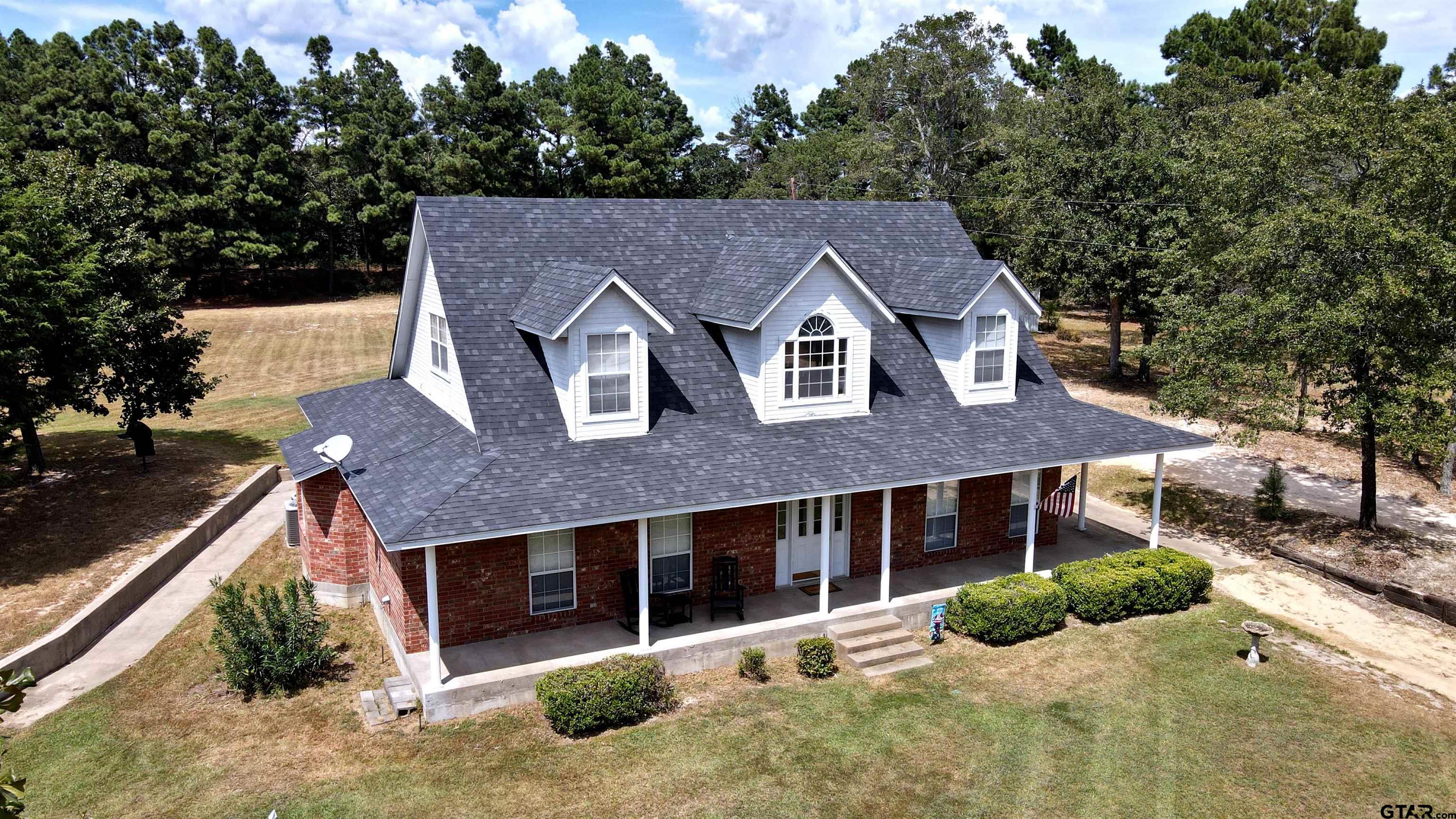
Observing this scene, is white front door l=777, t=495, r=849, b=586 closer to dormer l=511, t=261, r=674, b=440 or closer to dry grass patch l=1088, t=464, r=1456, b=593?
dormer l=511, t=261, r=674, b=440

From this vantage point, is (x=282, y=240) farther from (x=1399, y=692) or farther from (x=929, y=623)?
(x=1399, y=692)

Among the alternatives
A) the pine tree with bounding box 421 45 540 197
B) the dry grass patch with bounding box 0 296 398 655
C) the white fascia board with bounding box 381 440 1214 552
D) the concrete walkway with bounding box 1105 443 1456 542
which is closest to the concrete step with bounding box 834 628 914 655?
the white fascia board with bounding box 381 440 1214 552

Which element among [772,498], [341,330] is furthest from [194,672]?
[341,330]

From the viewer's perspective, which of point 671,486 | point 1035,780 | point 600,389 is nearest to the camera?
point 1035,780

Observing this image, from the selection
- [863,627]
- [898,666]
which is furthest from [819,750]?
[863,627]

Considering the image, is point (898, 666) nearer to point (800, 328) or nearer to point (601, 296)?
point (800, 328)

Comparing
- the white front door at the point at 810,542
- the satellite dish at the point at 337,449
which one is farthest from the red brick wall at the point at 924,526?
the satellite dish at the point at 337,449

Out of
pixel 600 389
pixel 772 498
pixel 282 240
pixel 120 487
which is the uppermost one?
pixel 282 240
